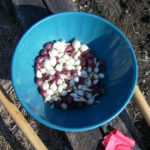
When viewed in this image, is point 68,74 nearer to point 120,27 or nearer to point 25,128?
point 25,128

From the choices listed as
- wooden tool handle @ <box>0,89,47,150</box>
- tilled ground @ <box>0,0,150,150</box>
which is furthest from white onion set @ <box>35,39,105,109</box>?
tilled ground @ <box>0,0,150,150</box>

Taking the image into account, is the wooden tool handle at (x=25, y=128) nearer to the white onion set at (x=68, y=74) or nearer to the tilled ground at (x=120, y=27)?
the white onion set at (x=68, y=74)

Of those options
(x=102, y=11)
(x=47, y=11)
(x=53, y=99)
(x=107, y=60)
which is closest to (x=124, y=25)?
(x=102, y=11)

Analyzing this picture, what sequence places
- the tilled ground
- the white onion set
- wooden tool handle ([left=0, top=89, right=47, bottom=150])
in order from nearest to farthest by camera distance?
wooden tool handle ([left=0, top=89, right=47, bottom=150]), the white onion set, the tilled ground

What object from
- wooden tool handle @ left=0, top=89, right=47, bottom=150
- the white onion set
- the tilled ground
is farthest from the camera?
the tilled ground

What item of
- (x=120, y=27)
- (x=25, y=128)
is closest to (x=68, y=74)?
(x=25, y=128)

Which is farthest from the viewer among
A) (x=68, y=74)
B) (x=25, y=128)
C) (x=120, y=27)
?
(x=120, y=27)

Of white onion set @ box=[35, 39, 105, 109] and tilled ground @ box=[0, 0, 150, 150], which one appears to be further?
tilled ground @ box=[0, 0, 150, 150]

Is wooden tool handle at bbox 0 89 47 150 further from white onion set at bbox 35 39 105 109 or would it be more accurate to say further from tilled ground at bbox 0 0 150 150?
tilled ground at bbox 0 0 150 150
